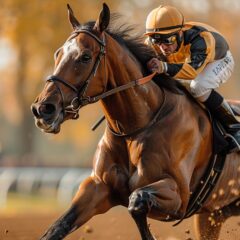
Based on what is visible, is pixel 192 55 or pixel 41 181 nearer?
pixel 192 55

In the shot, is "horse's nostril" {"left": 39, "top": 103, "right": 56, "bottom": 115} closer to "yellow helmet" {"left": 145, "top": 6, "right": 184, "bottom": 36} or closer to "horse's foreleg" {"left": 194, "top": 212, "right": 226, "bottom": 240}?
"yellow helmet" {"left": 145, "top": 6, "right": 184, "bottom": 36}

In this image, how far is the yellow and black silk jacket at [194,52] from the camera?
5.88 metres

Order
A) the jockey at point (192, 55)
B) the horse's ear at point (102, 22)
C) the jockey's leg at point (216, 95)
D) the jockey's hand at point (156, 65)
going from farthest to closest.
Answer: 1. the jockey's leg at point (216, 95)
2. the jockey at point (192, 55)
3. the jockey's hand at point (156, 65)
4. the horse's ear at point (102, 22)

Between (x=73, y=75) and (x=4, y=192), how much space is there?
8803mm

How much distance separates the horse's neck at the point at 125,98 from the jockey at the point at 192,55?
18cm

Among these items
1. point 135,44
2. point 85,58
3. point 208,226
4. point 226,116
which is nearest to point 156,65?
point 135,44

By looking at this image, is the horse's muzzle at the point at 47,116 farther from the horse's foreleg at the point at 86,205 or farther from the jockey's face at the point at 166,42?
the jockey's face at the point at 166,42

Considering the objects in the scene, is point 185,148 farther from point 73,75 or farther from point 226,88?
point 226,88

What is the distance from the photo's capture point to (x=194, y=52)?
19.7 ft

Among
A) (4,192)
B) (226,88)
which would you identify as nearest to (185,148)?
(4,192)

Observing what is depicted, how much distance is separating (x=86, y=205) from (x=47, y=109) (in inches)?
32.0

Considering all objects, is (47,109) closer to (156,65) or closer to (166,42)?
(156,65)

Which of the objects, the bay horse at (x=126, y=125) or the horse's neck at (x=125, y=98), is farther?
the horse's neck at (x=125, y=98)

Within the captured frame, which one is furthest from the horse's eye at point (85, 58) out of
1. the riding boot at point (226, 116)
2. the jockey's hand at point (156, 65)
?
the riding boot at point (226, 116)
